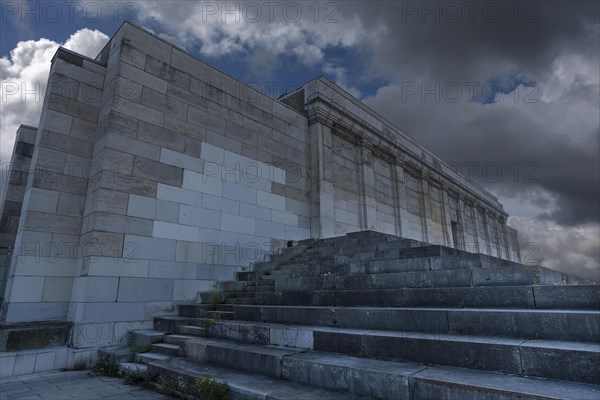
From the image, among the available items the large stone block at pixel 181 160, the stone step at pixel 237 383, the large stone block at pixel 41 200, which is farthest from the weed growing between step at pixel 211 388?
the large stone block at pixel 181 160

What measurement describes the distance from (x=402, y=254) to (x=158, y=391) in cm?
443

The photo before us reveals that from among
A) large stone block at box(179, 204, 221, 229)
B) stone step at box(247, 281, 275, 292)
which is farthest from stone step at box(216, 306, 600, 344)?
→ large stone block at box(179, 204, 221, 229)

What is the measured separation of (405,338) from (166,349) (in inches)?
149

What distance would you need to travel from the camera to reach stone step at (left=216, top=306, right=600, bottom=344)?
2971 mm

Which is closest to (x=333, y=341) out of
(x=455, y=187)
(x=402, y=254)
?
(x=402, y=254)

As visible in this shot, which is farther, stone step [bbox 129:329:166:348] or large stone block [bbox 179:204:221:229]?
large stone block [bbox 179:204:221:229]

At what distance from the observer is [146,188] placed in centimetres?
748

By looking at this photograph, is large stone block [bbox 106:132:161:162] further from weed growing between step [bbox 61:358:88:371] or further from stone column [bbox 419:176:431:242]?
stone column [bbox 419:176:431:242]

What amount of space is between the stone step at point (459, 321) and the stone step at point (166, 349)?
3.16 feet

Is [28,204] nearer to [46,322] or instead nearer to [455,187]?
[46,322]

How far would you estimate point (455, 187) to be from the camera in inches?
862

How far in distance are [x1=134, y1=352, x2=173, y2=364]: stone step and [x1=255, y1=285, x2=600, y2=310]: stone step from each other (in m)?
1.99

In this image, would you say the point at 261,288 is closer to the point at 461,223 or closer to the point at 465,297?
the point at 465,297

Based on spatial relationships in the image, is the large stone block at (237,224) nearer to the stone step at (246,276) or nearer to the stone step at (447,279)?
the stone step at (246,276)
